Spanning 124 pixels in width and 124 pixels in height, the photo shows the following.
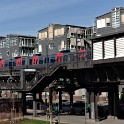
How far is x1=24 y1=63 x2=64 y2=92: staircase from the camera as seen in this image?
56469 mm

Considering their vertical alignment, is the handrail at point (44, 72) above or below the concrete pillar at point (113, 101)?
above

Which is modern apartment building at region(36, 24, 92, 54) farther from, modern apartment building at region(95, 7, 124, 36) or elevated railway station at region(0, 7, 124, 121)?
elevated railway station at region(0, 7, 124, 121)

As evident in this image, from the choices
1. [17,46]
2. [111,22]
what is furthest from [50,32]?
[111,22]

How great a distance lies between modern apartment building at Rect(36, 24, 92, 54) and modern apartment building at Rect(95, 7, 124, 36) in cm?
1051

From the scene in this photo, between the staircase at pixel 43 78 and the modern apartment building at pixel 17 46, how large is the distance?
6569 centimetres

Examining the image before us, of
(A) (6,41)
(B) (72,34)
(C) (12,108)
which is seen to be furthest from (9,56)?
(C) (12,108)

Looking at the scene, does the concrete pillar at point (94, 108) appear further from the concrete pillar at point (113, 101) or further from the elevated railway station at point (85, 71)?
the concrete pillar at point (113, 101)

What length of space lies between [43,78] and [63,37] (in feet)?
176

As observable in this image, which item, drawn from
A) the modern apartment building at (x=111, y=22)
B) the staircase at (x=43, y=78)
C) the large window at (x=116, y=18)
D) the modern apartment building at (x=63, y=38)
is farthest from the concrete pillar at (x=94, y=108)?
the modern apartment building at (x=63, y=38)

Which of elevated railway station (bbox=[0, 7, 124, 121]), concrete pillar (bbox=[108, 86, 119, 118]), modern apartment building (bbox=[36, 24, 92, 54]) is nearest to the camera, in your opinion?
elevated railway station (bbox=[0, 7, 124, 121])

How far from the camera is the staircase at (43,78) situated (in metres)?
56.5

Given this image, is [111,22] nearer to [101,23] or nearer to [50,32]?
[101,23]

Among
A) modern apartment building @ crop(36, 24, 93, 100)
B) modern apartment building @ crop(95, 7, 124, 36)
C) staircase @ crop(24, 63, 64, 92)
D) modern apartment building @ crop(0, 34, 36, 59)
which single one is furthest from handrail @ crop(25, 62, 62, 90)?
modern apartment building @ crop(0, 34, 36, 59)

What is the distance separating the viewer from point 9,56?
130750mm
